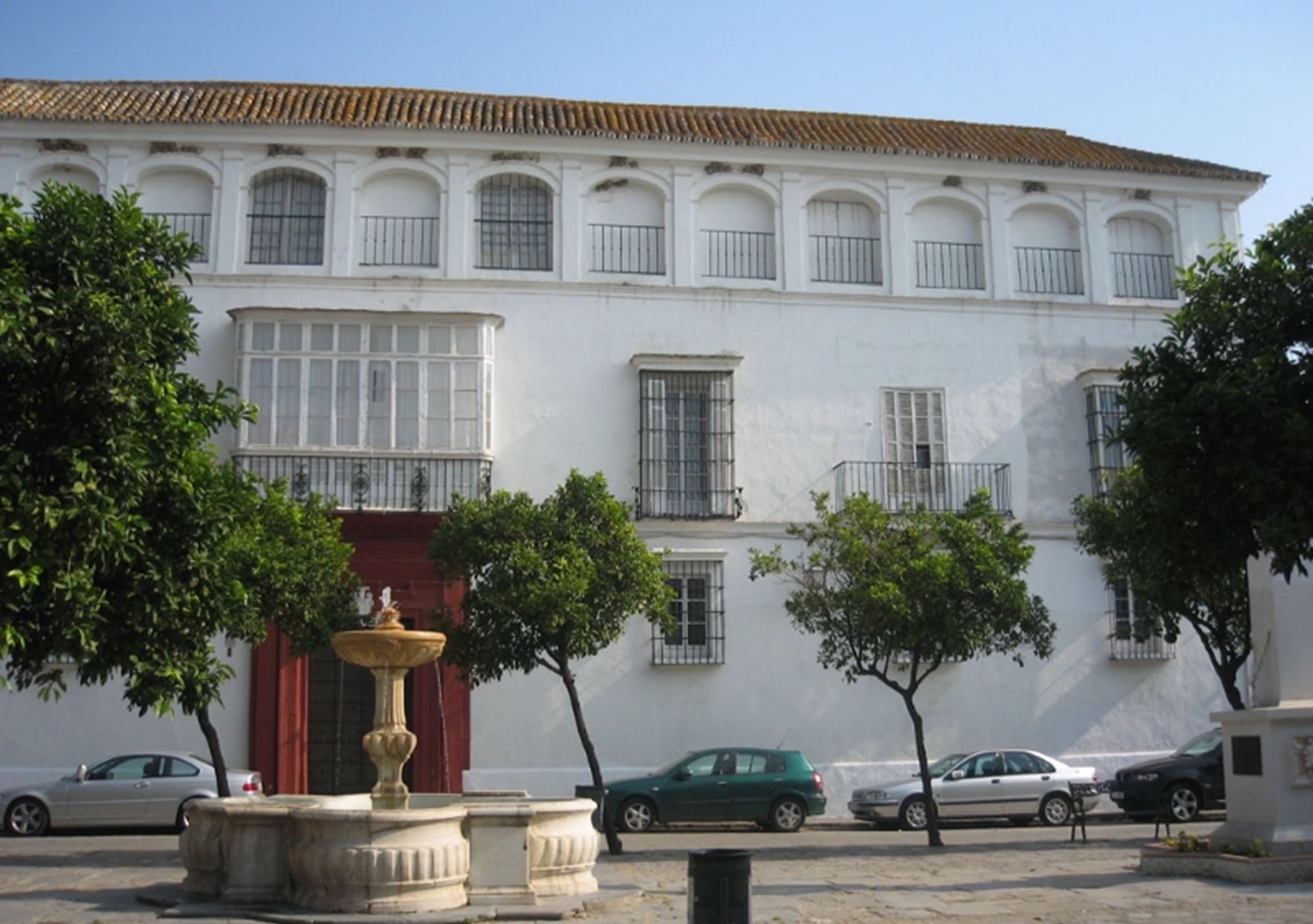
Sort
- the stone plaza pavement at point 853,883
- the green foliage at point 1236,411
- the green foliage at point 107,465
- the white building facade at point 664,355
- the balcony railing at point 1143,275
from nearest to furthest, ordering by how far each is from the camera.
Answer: the green foliage at point 107,465
the stone plaza pavement at point 853,883
the green foliage at point 1236,411
the white building facade at point 664,355
the balcony railing at point 1143,275

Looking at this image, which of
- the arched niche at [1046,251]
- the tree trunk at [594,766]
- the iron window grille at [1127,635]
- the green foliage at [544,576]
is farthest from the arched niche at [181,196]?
the iron window grille at [1127,635]

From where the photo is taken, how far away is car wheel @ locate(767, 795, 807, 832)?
67.9 feet

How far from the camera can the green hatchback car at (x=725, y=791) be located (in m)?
20.2

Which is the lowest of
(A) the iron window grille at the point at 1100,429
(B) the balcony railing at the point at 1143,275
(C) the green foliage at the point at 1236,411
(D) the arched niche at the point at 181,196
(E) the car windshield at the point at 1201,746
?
(E) the car windshield at the point at 1201,746

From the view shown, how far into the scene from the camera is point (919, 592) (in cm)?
1830

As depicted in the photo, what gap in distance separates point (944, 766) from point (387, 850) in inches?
492

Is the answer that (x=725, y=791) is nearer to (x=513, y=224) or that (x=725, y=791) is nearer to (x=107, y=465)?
(x=513, y=224)

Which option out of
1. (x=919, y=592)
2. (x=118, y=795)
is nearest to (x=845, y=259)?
(x=919, y=592)

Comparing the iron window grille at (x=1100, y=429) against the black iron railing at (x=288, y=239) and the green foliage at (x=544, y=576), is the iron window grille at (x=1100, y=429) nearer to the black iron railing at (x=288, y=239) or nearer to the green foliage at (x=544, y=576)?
the green foliage at (x=544, y=576)

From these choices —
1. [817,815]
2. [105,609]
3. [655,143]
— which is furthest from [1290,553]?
[655,143]

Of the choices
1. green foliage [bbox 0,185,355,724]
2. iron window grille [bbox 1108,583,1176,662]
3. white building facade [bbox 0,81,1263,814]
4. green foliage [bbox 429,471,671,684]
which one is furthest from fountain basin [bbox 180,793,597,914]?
iron window grille [bbox 1108,583,1176,662]

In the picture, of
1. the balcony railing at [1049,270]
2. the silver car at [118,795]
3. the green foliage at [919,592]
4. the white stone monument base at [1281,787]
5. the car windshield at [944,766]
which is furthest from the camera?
the balcony railing at [1049,270]

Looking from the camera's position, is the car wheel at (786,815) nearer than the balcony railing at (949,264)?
→ Yes

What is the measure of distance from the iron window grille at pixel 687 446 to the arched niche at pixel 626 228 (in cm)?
212
